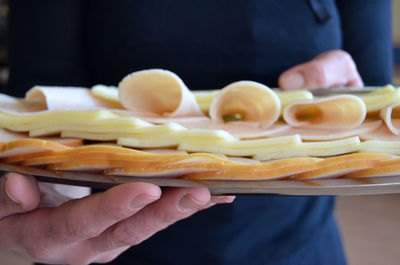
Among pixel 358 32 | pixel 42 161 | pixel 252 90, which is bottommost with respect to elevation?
pixel 42 161

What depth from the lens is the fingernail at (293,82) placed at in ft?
1.46

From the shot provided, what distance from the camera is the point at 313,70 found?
456 mm

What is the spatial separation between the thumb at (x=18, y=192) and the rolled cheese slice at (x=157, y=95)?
0.33 ft

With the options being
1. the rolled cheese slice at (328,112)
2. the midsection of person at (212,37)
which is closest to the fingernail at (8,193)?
the rolled cheese slice at (328,112)

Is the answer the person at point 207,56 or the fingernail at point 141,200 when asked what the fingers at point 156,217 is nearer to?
the fingernail at point 141,200

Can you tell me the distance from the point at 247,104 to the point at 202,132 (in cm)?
7

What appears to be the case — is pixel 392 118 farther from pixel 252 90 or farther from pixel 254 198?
pixel 254 198

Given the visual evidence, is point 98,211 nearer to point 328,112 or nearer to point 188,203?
point 188,203

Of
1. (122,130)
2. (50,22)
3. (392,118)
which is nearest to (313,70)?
(392,118)

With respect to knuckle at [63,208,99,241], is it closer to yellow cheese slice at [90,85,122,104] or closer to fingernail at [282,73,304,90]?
yellow cheese slice at [90,85,122,104]

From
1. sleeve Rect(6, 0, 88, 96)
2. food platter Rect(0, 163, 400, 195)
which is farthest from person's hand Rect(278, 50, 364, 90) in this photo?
sleeve Rect(6, 0, 88, 96)

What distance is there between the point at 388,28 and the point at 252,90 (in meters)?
0.46

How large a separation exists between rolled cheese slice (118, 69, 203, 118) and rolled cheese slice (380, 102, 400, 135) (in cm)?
15

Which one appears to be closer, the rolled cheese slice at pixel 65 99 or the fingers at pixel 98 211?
the fingers at pixel 98 211
